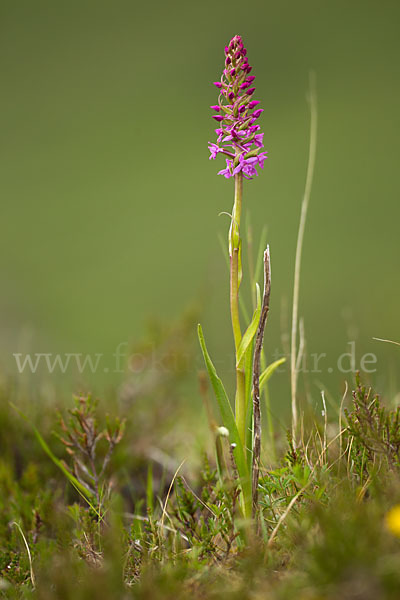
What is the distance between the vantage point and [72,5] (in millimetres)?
50844

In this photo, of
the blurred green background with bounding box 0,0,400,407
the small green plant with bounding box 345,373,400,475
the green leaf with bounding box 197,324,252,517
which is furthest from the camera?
the blurred green background with bounding box 0,0,400,407

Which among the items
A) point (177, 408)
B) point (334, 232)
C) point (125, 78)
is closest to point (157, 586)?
point (177, 408)

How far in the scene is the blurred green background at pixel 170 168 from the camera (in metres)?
19.6

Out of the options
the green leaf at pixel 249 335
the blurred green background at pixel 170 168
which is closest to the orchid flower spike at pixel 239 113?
the green leaf at pixel 249 335

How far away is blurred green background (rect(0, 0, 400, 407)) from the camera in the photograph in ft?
64.3

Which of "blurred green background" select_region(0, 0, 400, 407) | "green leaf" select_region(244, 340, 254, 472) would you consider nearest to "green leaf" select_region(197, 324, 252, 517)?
"green leaf" select_region(244, 340, 254, 472)

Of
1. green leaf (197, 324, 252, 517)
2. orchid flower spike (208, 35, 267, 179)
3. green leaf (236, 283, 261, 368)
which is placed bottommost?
green leaf (197, 324, 252, 517)

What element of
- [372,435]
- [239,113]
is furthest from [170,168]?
[372,435]

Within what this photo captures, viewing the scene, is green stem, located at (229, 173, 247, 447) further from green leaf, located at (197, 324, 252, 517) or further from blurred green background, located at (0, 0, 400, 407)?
blurred green background, located at (0, 0, 400, 407)

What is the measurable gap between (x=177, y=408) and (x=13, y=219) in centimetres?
2330

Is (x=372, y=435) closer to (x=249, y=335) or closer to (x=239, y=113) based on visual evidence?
(x=249, y=335)

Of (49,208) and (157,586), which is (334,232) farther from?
(157,586)

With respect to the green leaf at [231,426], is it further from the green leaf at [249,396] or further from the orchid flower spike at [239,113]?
the orchid flower spike at [239,113]

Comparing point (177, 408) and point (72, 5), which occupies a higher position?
point (72, 5)
